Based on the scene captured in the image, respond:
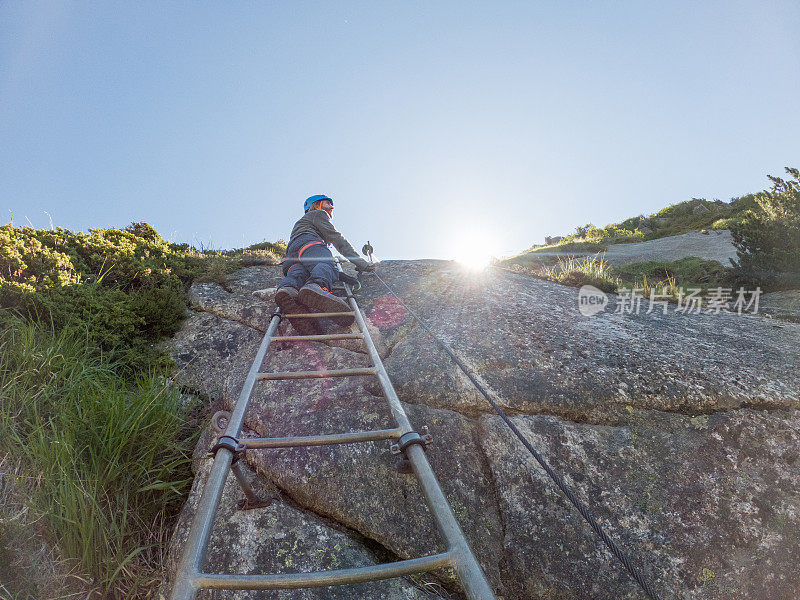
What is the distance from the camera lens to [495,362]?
13.7 ft

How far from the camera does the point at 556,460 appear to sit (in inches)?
124

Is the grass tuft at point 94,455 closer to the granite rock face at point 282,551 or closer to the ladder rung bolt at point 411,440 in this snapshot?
the granite rock face at point 282,551

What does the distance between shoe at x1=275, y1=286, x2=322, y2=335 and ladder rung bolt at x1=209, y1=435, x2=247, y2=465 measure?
2.46m

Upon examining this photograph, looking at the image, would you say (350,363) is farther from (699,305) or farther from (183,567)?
(699,305)

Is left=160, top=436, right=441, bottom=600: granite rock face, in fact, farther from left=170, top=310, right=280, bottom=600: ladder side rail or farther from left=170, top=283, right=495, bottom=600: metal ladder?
left=170, top=310, right=280, bottom=600: ladder side rail

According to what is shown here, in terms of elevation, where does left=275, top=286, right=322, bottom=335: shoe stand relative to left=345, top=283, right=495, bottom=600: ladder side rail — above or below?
above

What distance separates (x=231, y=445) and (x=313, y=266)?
4.12 meters

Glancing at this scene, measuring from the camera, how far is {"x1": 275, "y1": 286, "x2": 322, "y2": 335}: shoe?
509 centimetres

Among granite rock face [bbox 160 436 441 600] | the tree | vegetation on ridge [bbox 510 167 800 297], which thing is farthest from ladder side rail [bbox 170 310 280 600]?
the tree

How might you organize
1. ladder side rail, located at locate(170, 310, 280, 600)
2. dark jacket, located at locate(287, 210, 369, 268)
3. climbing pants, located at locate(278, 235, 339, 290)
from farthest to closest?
1. dark jacket, located at locate(287, 210, 369, 268)
2. climbing pants, located at locate(278, 235, 339, 290)
3. ladder side rail, located at locate(170, 310, 280, 600)

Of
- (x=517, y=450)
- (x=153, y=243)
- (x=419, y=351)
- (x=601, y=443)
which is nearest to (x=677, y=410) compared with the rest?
(x=601, y=443)

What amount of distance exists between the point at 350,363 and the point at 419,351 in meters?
0.78

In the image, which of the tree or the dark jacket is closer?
the dark jacket

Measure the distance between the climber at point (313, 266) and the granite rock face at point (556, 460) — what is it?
0.57 meters
